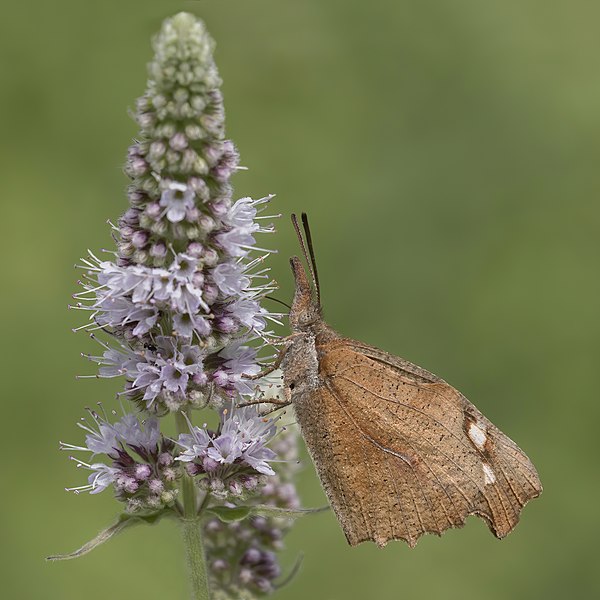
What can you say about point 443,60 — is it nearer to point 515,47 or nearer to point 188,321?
point 515,47

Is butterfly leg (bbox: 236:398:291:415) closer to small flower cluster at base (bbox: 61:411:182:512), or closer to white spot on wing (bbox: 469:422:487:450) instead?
small flower cluster at base (bbox: 61:411:182:512)

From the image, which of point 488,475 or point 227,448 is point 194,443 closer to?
point 227,448

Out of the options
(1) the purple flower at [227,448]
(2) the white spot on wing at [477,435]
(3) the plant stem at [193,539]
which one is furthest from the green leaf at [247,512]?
(2) the white spot on wing at [477,435]

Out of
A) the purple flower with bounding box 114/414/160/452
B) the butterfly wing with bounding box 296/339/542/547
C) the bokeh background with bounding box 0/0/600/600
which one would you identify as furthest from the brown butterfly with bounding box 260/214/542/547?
the bokeh background with bounding box 0/0/600/600

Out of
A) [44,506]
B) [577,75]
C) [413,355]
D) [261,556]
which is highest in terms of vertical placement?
[577,75]

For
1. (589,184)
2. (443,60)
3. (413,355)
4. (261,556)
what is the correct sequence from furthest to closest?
1. (443,60)
2. (589,184)
3. (413,355)
4. (261,556)

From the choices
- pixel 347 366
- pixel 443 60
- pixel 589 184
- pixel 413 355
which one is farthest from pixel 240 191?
pixel 347 366

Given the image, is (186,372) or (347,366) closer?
(186,372)
